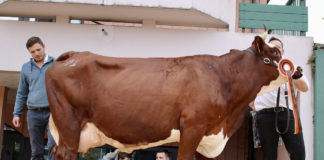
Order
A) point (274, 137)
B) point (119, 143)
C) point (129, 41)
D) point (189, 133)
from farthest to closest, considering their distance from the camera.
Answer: point (129, 41) < point (274, 137) < point (119, 143) < point (189, 133)

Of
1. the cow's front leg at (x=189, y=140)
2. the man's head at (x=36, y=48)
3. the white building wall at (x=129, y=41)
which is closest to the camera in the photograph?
the cow's front leg at (x=189, y=140)

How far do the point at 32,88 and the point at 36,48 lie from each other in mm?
505

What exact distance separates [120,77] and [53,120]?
2.96 ft

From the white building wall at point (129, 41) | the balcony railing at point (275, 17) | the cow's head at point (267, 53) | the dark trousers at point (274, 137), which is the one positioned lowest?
the dark trousers at point (274, 137)

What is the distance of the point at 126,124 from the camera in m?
4.88

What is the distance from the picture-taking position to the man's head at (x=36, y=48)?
5.63 meters

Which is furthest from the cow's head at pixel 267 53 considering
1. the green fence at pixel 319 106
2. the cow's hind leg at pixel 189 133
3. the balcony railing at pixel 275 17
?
the balcony railing at pixel 275 17

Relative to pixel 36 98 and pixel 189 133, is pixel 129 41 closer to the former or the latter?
pixel 36 98

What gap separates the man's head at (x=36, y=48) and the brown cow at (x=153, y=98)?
0.65 meters

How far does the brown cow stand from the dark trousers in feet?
2.61

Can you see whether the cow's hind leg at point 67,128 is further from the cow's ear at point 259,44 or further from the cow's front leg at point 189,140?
the cow's ear at point 259,44

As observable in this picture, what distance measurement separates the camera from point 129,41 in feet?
27.2

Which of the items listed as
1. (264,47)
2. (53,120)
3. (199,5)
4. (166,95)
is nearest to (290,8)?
(199,5)

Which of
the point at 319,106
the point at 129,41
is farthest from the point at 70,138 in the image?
the point at 319,106
